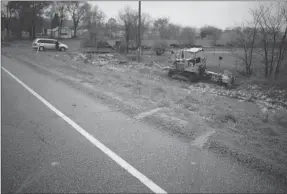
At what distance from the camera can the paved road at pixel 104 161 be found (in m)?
3.13

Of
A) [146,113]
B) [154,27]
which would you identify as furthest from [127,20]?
[146,113]

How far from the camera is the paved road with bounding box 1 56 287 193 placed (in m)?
3.13

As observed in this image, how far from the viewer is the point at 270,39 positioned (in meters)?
13.7

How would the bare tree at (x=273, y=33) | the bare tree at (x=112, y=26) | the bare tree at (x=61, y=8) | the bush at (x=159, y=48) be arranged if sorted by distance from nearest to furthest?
the bare tree at (x=273, y=33)
the bush at (x=159, y=48)
the bare tree at (x=112, y=26)
the bare tree at (x=61, y=8)

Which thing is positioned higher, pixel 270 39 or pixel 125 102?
pixel 270 39

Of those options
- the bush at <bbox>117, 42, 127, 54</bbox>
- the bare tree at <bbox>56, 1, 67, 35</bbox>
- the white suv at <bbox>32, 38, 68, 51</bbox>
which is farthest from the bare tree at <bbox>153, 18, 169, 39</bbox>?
the white suv at <bbox>32, 38, 68, 51</bbox>

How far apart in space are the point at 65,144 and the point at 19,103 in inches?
145

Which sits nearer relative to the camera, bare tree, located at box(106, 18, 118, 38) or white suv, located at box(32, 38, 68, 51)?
white suv, located at box(32, 38, 68, 51)

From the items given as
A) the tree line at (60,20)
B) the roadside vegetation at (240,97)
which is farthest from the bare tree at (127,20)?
the roadside vegetation at (240,97)

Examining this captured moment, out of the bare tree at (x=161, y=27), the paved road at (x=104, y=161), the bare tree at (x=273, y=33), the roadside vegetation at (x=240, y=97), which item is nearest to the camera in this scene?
the paved road at (x=104, y=161)

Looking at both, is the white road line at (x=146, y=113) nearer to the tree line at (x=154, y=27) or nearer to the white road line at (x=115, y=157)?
the white road line at (x=115, y=157)

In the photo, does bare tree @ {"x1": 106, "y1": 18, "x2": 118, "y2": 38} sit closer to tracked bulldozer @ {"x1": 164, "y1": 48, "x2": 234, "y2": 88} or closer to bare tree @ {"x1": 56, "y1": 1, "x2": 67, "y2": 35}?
bare tree @ {"x1": 56, "y1": 1, "x2": 67, "y2": 35}

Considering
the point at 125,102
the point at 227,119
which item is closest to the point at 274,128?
the point at 227,119

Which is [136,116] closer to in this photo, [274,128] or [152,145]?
[152,145]
